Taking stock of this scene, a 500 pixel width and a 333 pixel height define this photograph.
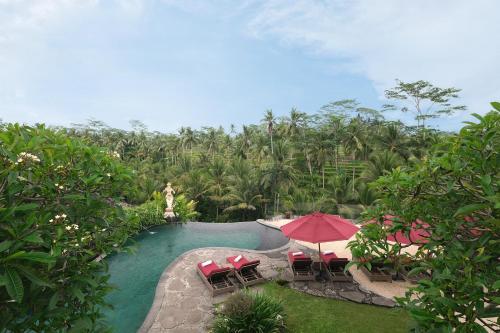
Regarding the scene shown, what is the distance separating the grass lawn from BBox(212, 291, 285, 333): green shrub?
0.47 meters

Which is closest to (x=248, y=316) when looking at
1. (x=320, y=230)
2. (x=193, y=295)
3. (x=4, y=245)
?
(x=193, y=295)

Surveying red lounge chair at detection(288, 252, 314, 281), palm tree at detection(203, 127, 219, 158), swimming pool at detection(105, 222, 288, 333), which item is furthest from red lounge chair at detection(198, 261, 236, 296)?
palm tree at detection(203, 127, 219, 158)

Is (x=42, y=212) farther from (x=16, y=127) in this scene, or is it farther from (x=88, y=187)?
(x=16, y=127)

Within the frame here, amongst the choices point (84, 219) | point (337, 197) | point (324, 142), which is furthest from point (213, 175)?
point (84, 219)

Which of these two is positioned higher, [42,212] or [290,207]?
[42,212]

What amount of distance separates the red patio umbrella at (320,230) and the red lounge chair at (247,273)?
1.61 metres

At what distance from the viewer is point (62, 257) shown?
2.29m

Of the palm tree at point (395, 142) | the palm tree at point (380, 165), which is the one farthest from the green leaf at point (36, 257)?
the palm tree at point (395, 142)

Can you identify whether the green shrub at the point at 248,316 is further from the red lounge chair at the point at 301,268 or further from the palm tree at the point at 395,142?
the palm tree at the point at 395,142

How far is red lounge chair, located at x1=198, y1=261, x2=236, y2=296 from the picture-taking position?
7.22m

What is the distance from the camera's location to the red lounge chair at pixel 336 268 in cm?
769

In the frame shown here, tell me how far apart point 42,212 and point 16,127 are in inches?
34.7

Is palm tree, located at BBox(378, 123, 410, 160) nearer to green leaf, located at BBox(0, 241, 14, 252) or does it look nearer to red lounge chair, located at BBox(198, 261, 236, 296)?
red lounge chair, located at BBox(198, 261, 236, 296)

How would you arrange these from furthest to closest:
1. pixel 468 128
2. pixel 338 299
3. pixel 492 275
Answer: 1. pixel 338 299
2. pixel 468 128
3. pixel 492 275
